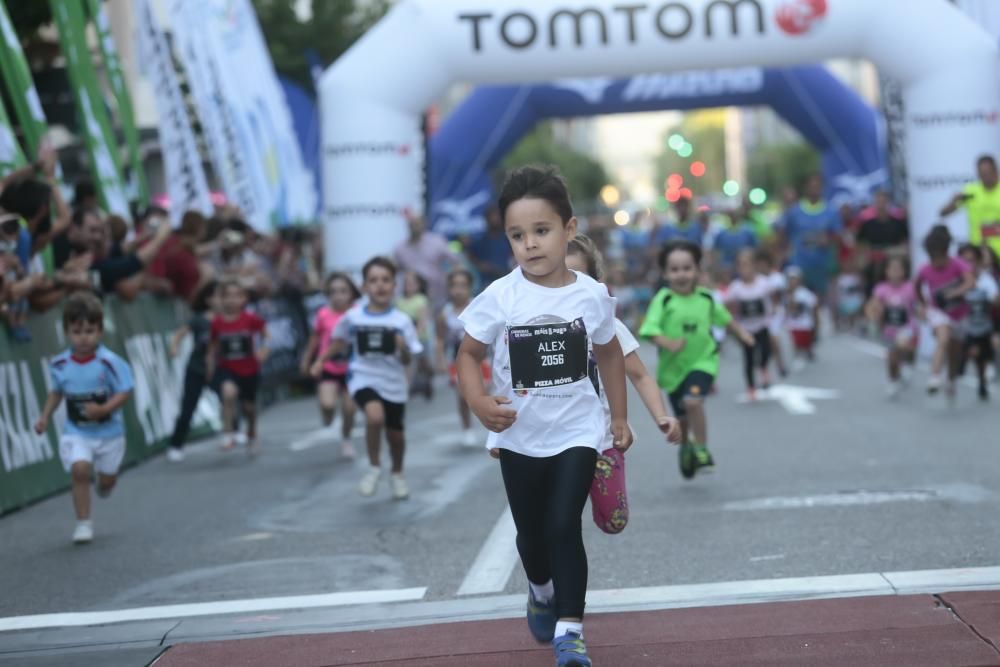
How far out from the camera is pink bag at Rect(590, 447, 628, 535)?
5.32 m

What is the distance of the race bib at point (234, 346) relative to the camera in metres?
12.8

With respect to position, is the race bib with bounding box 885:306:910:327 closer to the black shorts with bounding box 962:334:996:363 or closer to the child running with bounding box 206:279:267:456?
the black shorts with bounding box 962:334:996:363

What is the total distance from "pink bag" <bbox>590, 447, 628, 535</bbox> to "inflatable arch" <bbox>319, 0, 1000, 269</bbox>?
39.9 feet

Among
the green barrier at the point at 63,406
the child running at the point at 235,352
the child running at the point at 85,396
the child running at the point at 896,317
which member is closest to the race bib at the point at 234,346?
the child running at the point at 235,352

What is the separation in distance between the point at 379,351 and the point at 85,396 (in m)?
1.88

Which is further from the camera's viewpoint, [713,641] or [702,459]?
[702,459]

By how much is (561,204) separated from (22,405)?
6.43 meters

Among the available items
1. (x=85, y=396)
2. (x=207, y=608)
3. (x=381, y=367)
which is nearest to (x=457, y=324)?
(x=381, y=367)

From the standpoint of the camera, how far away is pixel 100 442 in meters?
8.62

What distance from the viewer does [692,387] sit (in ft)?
31.7

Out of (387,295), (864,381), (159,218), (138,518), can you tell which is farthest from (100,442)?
(864,381)

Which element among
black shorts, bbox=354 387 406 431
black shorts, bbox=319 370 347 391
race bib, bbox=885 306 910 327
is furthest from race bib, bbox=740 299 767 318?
black shorts, bbox=354 387 406 431

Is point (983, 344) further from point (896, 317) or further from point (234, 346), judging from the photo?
point (234, 346)

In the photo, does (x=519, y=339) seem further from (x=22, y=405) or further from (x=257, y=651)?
(x=22, y=405)
